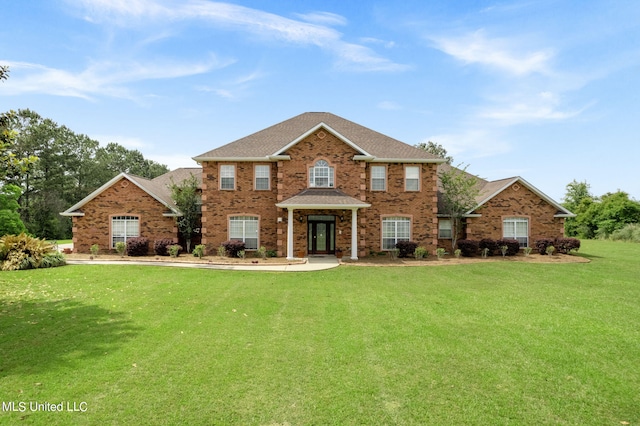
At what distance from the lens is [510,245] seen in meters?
22.3

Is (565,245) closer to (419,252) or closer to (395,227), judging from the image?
(419,252)

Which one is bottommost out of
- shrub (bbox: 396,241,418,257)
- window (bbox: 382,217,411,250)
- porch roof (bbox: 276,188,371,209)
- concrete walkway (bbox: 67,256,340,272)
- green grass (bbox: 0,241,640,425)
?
green grass (bbox: 0,241,640,425)

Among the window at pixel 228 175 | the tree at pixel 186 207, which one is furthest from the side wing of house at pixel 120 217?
the window at pixel 228 175

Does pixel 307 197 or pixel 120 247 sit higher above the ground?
pixel 307 197

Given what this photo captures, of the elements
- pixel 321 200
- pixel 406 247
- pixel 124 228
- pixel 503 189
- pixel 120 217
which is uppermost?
pixel 503 189

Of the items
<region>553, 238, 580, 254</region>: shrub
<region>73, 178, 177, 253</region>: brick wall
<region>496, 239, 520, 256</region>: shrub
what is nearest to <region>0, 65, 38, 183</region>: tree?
<region>73, 178, 177, 253</region>: brick wall

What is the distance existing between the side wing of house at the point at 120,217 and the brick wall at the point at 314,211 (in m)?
3.35

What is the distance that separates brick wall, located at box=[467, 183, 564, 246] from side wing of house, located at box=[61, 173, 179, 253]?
20.5 meters

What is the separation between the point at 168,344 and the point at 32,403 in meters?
2.44

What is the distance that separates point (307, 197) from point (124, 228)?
40.8ft

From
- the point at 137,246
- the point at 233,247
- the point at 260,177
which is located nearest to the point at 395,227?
the point at 260,177

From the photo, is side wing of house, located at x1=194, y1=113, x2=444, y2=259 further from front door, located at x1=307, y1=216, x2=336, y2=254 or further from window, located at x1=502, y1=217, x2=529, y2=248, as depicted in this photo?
window, located at x1=502, y1=217, x2=529, y2=248

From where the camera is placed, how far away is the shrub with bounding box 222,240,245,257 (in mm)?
20688

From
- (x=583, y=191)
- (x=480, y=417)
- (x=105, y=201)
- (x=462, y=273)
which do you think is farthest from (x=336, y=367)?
(x=583, y=191)
